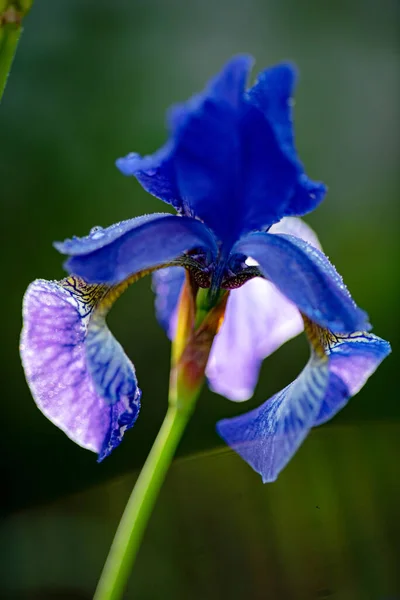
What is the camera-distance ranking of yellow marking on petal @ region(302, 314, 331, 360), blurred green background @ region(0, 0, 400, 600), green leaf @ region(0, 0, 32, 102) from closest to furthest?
green leaf @ region(0, 0, 32, 102) → yellow marking on petal @ region(302, 314, 331, 360) → blurred green background @ region(0, 0, 400, 600)

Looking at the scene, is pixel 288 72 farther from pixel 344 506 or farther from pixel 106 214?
pixel 106 214

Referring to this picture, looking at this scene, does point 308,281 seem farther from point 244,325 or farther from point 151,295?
point 151,295

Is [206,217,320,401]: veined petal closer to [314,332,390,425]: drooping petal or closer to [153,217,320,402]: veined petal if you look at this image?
[153,217,320,402]: veined petal

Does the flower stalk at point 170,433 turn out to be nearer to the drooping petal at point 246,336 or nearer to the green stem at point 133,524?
the green stem at point 133,524

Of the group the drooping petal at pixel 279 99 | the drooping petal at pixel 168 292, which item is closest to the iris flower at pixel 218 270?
the drooping petal at pixel 279 99

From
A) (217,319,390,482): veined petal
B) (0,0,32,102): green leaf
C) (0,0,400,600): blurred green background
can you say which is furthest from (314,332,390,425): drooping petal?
(0,0,32,102): green leaf

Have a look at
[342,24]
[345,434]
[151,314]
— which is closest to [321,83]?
[342,24]

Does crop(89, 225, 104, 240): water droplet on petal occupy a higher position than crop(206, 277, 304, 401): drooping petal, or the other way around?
crop(89, 225, 104, 240): water droplet on petal
